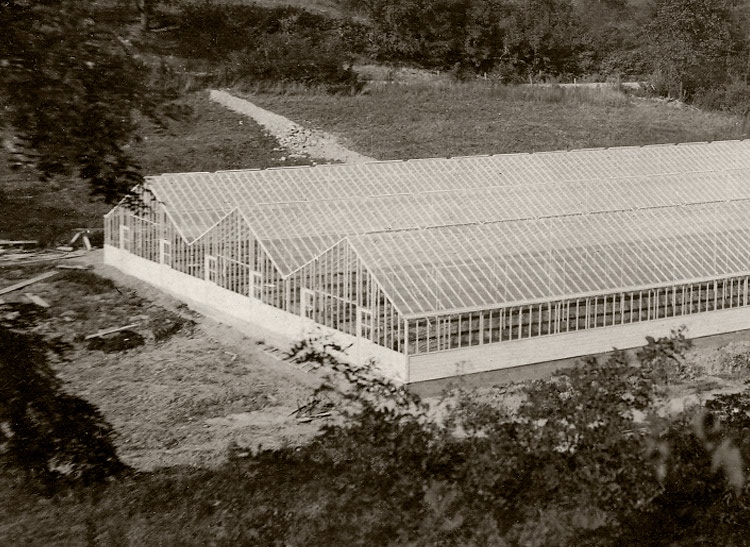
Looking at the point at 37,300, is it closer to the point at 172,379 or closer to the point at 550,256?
the point at 172,379

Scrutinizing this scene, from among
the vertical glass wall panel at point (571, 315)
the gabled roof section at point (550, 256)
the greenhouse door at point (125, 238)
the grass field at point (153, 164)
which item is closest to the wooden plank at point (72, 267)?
the greenhouse door at point (125, 238)

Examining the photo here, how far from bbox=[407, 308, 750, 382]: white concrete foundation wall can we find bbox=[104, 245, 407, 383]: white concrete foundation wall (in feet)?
1.96

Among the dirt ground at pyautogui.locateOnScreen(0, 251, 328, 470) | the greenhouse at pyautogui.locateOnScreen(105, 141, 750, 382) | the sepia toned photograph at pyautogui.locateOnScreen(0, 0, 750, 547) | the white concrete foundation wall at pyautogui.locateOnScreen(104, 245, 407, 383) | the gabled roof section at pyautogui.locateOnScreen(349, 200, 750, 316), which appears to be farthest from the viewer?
the gabled roof section at pyautogui.locateOnScreen(349, 200, 750, 316)

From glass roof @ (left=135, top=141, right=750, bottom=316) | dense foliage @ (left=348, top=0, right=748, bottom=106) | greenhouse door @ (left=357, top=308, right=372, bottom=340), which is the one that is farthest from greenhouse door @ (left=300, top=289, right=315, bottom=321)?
dense foliage @ (left=348, top=0, right=748, bottom=106)

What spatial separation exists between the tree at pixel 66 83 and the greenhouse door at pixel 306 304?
1346 centimetres

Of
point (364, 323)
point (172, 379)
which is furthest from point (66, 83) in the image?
point (364, 323)

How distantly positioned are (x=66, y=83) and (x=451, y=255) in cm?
1462

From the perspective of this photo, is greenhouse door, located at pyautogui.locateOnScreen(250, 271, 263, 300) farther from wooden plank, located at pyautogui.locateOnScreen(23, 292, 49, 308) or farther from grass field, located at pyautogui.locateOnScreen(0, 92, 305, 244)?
grass field, located at pyautogui.locateOnScreen(0, 92, 305, 244)

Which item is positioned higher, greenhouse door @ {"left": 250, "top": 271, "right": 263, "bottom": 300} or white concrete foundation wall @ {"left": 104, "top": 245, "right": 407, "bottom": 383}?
greenhouse door @ {"left": 250, "top": 271, "right": 263, "bottom": 300}

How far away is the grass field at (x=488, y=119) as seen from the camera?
45.3 m

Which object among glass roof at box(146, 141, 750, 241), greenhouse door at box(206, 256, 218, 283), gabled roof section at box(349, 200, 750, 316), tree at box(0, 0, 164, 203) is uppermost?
tree at box(0, 0, 164, 203)

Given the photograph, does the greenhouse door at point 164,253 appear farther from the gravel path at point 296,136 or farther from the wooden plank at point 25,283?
the gravel path at point 296,136

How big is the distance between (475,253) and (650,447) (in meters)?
10.9

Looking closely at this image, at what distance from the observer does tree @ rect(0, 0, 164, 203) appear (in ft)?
22.9
